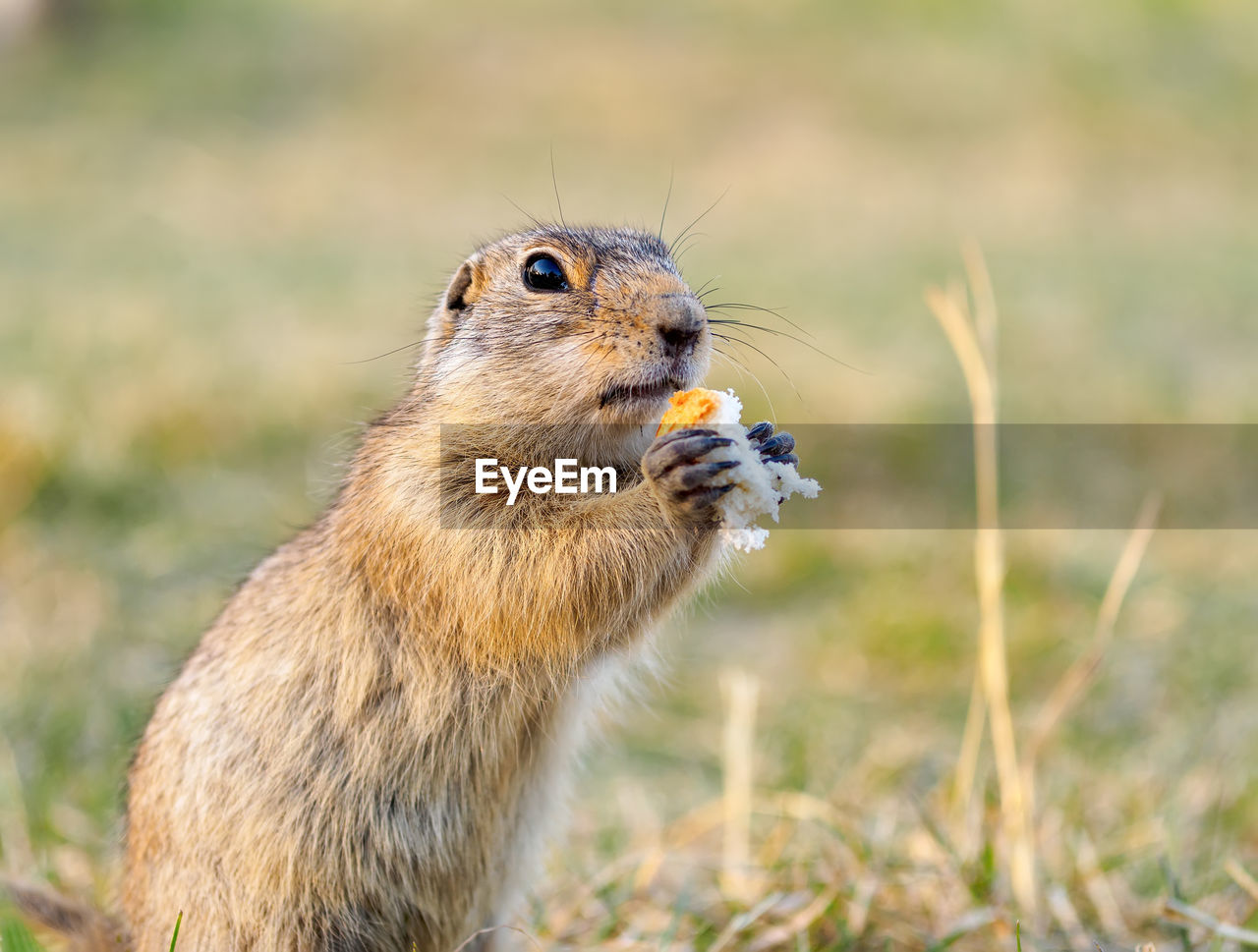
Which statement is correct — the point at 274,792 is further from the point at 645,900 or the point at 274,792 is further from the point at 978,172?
the point at 978,172

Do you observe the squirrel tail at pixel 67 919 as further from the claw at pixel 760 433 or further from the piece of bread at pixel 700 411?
the claw at pixel 760 433

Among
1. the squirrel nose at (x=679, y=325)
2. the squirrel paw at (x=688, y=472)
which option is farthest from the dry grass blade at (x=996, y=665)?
the squirrel paw at (x=688, y=472)

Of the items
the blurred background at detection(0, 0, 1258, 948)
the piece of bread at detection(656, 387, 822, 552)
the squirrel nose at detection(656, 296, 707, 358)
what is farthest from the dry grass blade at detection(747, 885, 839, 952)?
the squirrel nose at detection(656, 296, 707, 358)

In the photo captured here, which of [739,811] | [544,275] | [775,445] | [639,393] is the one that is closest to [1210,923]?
[739,811]

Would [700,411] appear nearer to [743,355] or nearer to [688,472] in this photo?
[688,472]

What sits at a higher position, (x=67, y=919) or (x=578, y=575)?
(x=578, y=575)

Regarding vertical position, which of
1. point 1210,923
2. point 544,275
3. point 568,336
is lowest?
point 1210,923

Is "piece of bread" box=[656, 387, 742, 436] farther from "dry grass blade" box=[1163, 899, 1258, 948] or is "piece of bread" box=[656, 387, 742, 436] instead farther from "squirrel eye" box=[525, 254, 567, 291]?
"dry grass blade" box=[1163, 899, 1258, 948]
